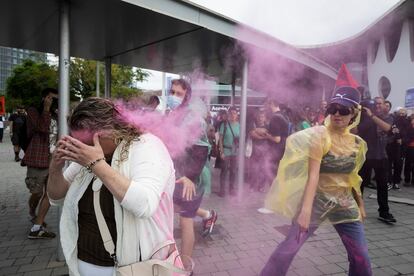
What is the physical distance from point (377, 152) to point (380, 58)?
16.3m

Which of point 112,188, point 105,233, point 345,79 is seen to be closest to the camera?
point 112,188

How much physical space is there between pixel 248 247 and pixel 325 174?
1755 millimetres

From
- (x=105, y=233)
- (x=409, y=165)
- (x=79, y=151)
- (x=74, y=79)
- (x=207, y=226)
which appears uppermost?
(x=74, y=79)

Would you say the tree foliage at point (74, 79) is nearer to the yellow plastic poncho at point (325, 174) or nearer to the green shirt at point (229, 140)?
the green shirt at point (229, 140)

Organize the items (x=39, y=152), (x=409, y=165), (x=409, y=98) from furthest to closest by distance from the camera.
→ (x=409, y=98) → (x=409, y=165) → (x=39, y=152)

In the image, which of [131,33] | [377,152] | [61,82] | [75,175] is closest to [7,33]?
[131,33]

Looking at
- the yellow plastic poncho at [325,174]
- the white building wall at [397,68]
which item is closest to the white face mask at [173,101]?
the yellow plastic poncho at [325,174]

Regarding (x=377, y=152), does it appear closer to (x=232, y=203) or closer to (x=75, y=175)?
(x=232, y=203)

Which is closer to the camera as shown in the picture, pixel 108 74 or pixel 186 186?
pixel 186 186

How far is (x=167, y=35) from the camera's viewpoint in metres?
4.75

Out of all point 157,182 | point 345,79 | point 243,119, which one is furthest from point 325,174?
point 243,119

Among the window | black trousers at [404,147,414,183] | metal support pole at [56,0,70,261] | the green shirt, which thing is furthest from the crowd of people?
the window

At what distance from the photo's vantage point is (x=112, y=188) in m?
1.43

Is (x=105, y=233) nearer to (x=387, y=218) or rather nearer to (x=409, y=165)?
(x=387, y=218)
